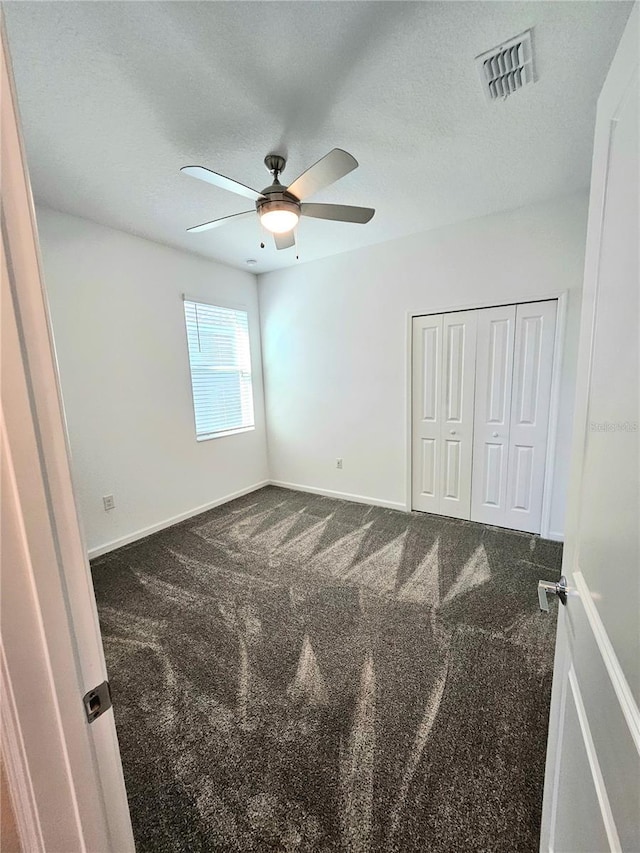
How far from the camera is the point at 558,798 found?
0.88 m

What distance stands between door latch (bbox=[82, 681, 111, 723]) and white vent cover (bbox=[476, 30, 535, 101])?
236cm

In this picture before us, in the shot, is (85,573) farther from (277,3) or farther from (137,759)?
(277,3)

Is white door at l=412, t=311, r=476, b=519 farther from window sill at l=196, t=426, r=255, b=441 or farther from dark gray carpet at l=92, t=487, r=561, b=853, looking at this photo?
window sill at l=196, t=426, r=255, b=441

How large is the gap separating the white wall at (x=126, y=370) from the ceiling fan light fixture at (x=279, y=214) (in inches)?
68.7

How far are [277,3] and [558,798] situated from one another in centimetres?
258

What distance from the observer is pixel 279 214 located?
1896 millimetres

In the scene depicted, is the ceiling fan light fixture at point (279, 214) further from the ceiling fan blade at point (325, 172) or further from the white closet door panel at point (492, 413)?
the white closet door panel at point (492, 413)

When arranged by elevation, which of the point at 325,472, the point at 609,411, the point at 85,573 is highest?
the point at 609,411

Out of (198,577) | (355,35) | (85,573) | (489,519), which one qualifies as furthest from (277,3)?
(489,519)

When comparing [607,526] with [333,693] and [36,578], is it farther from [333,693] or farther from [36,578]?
[333,693]

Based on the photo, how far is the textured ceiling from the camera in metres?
1.24

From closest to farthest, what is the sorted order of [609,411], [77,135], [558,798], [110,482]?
[609,411]
[558,798]
[77,135]
[110,482]

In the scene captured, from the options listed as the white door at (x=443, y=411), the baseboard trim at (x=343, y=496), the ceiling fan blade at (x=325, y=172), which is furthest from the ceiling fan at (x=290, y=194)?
the baseboard trim at (x=343, y=496)

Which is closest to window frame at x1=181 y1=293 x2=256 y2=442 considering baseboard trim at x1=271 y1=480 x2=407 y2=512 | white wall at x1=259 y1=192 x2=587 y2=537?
white wall at x1=259 y1=192 x2=587 y2=537
